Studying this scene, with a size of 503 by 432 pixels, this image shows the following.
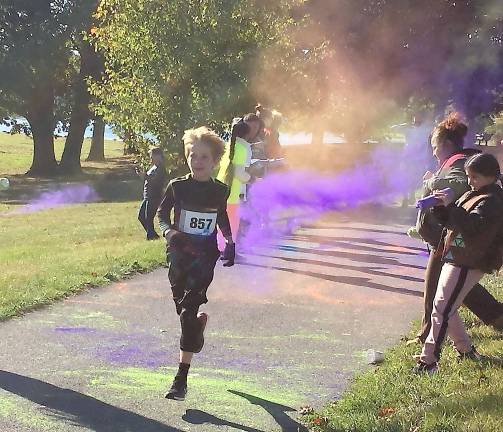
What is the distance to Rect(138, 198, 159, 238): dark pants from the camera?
11859mm

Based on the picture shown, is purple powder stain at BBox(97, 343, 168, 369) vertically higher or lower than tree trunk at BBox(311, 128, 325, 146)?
lower

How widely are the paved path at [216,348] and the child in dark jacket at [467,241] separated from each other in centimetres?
78

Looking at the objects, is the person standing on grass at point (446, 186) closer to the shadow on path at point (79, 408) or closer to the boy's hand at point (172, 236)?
the boy's hand at point (172, 236)

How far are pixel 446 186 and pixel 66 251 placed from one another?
8.10 meters

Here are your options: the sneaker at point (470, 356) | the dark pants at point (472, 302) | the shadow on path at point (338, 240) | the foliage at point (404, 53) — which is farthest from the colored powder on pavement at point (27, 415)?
the foliage at point (404, 53)

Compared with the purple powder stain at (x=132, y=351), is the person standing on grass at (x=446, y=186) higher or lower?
higher

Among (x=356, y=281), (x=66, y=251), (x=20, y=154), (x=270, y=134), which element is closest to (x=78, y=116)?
(x=20, y=154)

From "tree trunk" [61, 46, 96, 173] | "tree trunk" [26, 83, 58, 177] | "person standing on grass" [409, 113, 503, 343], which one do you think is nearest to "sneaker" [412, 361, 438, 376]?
"person standing on grass" [409, 113, 503, 343]

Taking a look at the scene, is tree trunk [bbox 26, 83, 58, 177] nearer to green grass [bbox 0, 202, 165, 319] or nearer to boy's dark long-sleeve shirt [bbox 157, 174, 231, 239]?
green grass [bbox 0, 202, 165, 319]

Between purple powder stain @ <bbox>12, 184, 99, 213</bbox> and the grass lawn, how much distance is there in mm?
777

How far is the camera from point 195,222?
4.77 metres

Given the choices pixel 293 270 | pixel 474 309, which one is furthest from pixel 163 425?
pixel 293 270

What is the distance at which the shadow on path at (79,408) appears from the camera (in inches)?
159

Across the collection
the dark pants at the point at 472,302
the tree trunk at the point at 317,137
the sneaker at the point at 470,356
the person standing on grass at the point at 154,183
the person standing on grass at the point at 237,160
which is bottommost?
the sneaker at the point at 470,356
